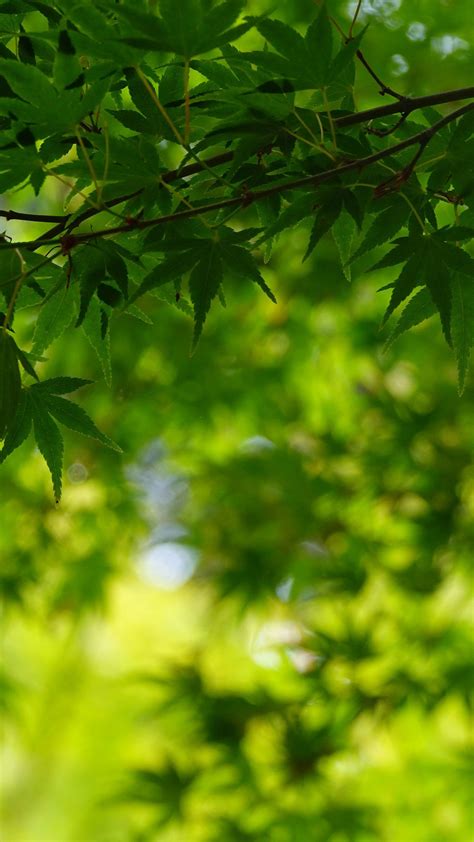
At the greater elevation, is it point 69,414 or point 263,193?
point 263,193

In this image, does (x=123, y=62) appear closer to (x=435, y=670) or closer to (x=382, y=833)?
(x=435, y=670)

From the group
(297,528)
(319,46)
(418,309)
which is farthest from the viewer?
(297,528)

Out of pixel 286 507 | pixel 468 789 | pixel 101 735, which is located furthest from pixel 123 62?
pixel 101 735

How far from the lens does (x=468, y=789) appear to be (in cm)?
188

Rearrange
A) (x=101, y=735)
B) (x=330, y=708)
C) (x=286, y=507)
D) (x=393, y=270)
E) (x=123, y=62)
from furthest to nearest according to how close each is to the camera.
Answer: (x=101, y=735) → (x=286, y=507) → (x=330, y=708) → (x=393, y=270) → (x=123, y=62)

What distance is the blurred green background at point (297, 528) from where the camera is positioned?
1762mm

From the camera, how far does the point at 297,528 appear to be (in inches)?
74.4

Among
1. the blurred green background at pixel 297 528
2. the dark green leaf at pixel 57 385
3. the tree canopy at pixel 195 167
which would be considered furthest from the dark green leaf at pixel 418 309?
the blurred green background at pixel 297 528

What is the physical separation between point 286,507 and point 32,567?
0.53 metres

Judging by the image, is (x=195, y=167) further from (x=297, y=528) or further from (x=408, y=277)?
(x=297, y=528)

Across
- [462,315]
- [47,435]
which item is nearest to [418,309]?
[462,315]

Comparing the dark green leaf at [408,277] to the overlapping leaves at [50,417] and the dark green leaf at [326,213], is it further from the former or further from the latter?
the overlapping leaves at [50,417]

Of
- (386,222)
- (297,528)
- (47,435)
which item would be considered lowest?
(297,528)

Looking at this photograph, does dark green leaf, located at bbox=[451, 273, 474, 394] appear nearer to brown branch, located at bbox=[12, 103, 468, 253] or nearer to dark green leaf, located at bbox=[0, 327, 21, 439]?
brown branch, located at bbox=[12, 103, 468, 253]
